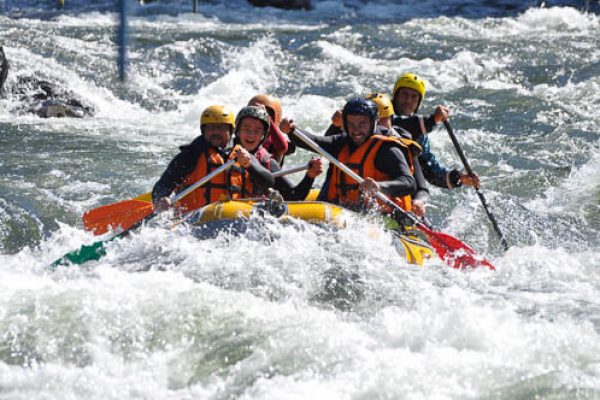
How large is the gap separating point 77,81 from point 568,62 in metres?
8.05

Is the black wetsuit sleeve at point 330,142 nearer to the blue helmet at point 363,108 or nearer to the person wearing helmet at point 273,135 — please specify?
the blue helmet at point 363,108

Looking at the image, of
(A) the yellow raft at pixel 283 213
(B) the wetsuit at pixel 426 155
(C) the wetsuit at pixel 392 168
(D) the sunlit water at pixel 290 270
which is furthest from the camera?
(B) the wetsuit at pixel 426 155

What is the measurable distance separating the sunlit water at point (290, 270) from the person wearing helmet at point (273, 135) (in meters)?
1.53

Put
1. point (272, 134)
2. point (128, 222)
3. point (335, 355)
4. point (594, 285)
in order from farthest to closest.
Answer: point (272, 134)
point (128, 222)
point (594, 285)
point (335, 355)

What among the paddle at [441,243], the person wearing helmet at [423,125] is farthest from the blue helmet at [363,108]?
the person wearing helmet at [423,125]

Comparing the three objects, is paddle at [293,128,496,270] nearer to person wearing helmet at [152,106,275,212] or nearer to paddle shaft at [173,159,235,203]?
person wearing helmet at [152,106,275,212]

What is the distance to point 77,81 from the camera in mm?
13492

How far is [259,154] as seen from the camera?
6.74 m

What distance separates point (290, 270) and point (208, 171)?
3.65 feet

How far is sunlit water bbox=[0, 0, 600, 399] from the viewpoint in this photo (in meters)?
4.70

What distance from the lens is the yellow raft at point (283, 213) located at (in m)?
5.95

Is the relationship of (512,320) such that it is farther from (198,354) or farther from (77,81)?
(77,81)

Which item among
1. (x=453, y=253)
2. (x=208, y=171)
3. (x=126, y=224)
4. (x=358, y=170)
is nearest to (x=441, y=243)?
(x=453, y=253)

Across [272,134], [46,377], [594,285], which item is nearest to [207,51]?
[272,134]
